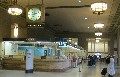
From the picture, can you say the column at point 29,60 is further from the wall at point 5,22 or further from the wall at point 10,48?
the wall at point 10,48

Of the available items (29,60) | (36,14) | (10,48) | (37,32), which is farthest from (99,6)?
(37,32)

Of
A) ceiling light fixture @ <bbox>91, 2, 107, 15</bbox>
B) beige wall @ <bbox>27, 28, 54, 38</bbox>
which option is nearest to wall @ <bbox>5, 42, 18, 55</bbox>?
beige wall @ <bbox>27, 28, 54, 38</bbox>

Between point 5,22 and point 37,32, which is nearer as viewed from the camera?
point 5,22

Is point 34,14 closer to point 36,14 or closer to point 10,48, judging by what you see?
point 36,14

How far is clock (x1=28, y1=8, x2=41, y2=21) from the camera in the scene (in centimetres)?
1370

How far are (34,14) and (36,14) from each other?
102 mm

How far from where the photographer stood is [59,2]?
2180 centimetres

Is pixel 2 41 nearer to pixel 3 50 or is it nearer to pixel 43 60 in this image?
pixel 3 50

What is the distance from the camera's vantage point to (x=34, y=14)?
1368cm

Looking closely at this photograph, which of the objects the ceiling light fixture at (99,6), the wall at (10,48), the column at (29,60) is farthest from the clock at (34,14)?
the wall at (10,48)

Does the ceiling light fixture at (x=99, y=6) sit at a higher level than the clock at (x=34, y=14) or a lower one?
higher

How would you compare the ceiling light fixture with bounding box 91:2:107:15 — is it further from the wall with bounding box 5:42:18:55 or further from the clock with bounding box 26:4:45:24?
the wall with bounding box 5:42:18:55

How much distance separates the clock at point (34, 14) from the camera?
13703 millimetres

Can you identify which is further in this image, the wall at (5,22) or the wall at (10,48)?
the wall at (10,48)
